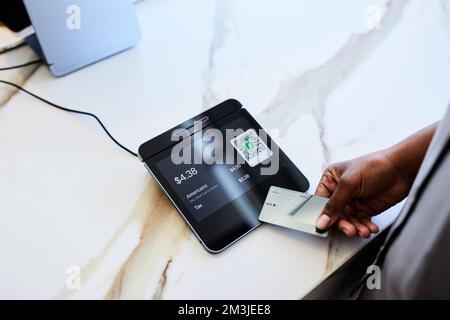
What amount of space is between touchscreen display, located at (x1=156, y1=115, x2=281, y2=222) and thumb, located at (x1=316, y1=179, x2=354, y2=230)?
0.31ft

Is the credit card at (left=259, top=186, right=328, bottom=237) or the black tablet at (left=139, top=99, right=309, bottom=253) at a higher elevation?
the black tablet at (left=139, top=99, right=309, bottom=253)

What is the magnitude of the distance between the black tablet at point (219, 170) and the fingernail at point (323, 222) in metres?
0.06

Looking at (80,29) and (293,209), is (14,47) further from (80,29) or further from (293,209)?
(293,209)

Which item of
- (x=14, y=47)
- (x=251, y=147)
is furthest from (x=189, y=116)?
(x=14, y=47)

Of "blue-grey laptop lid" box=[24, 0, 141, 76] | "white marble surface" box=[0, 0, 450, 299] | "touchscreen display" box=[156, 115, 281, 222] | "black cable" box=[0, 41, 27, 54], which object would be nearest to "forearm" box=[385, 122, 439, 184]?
"white marble surface" box=[0, 0, 450, 299]

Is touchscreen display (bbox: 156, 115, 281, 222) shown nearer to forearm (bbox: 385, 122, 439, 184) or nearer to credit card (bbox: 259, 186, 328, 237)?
credit card (bbox: 259, 186, 328, 237)

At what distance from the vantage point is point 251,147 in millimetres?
630

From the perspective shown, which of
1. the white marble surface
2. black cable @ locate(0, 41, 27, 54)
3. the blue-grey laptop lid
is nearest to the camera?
the white marble surface

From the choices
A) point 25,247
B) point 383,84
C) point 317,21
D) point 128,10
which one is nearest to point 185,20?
point 128,10

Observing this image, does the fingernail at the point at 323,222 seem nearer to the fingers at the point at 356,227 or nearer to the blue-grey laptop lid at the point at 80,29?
the fingers at the point at 356,227

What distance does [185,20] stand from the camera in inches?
32.2

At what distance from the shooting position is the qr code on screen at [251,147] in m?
0.62

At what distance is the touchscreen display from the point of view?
0.59 meters
